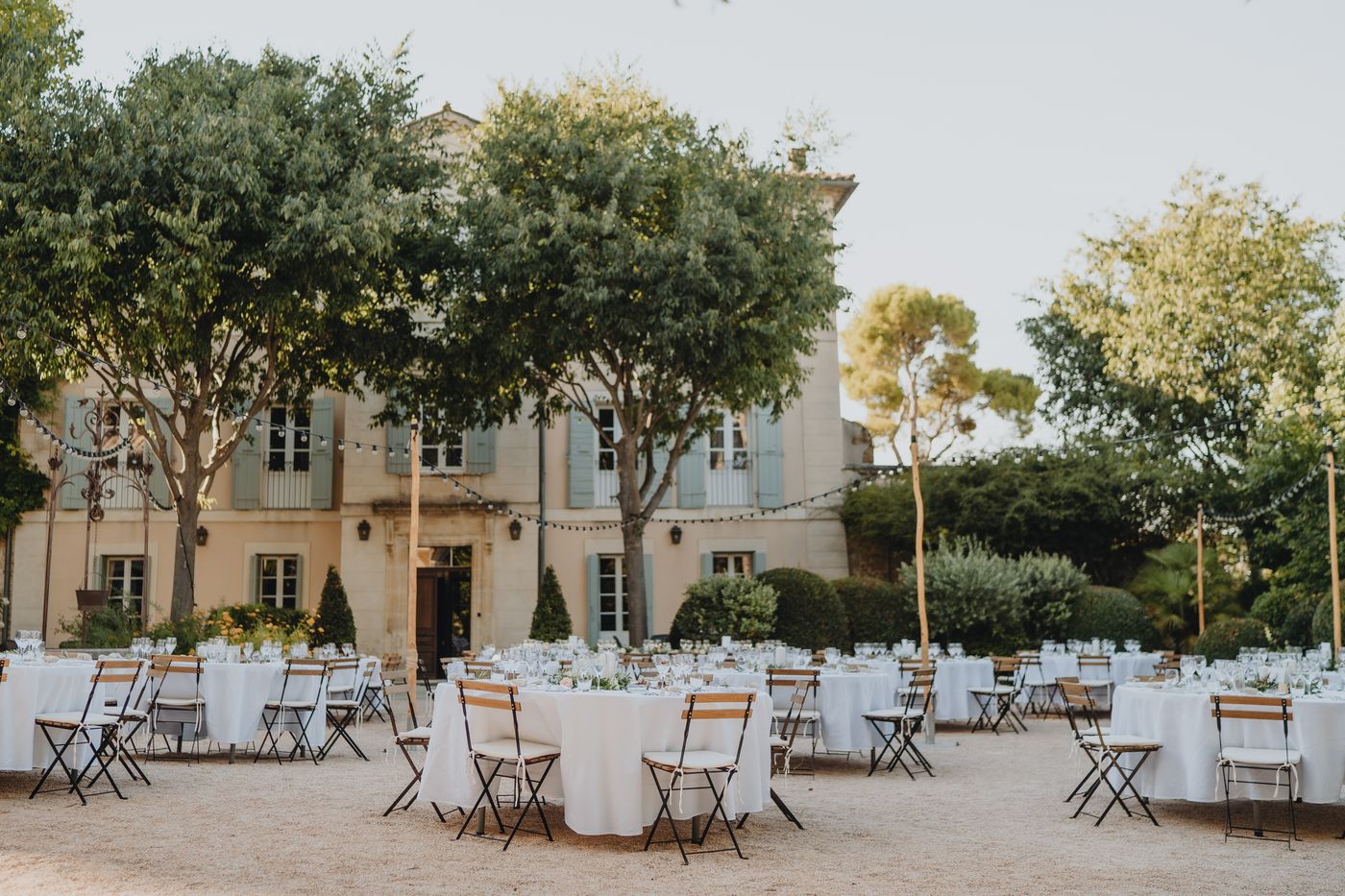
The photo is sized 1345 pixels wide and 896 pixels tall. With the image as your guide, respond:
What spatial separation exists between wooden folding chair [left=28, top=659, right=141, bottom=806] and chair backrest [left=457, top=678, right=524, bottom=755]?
8.29ft

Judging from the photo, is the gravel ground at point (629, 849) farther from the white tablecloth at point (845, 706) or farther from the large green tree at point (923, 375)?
the large green tree at point (923, 375)

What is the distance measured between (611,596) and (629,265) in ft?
22.6

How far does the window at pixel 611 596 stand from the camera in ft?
65.8

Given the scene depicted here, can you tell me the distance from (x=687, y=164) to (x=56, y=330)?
7456 mm

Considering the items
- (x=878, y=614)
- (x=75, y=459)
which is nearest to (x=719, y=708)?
(x=878, y=614)

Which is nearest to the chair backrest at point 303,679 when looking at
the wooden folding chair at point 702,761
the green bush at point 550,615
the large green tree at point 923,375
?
the wooden folding chair at point 702,761

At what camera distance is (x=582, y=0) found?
307 cm

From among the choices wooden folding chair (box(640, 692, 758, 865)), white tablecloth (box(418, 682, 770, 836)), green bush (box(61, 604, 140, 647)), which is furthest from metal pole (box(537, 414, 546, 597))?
wooden folding chair (box(640, 692, 758, 865))

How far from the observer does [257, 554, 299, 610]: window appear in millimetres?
20438

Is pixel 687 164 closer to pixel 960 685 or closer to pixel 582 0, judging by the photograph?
pixel 960 685

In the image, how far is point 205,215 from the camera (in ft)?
44.0

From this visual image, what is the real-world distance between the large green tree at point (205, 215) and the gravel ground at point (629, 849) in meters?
6.36

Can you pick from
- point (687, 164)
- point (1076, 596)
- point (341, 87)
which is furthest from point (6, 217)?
point (1076, 596)

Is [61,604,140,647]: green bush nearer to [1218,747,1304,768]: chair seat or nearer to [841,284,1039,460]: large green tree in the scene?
[1218,747,1304,768]: chair seat
